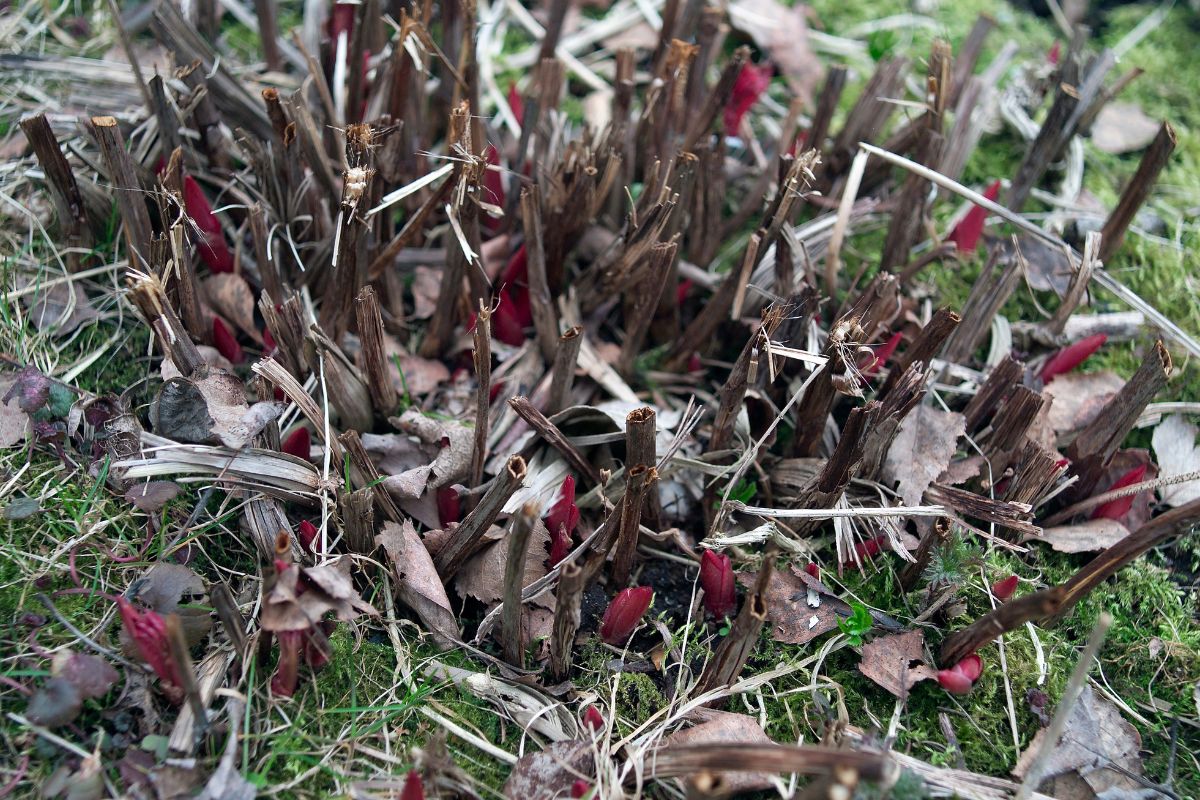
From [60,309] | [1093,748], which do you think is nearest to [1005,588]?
[1093,748]

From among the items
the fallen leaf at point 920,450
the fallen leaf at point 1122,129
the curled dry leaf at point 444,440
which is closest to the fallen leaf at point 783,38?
the fallen leaf at point 1122,129

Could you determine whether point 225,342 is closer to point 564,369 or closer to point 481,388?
point 481,388

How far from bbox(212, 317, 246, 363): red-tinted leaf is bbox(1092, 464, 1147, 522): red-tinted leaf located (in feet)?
8.06

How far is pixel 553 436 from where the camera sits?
237cm

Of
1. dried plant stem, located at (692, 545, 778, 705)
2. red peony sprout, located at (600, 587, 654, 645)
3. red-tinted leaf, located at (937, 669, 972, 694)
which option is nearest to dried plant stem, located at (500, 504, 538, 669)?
red peony sprout, located at (600, 587, 654, 645)

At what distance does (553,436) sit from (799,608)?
0.78 m

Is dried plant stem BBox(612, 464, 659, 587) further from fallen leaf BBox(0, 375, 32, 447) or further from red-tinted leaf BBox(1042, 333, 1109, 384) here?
fallen leaf BBox(0, 375, 32, 447)

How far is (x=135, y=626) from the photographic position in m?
1.82

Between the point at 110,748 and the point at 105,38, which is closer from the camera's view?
the point at 110,748

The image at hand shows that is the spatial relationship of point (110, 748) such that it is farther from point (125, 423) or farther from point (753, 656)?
point (753, 656)

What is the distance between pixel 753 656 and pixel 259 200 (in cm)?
188

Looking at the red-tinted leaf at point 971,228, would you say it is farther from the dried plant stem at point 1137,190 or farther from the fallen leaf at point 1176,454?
the fallen leaf at point 1176,454

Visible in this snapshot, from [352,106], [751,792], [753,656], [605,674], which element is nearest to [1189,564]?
[753,656]

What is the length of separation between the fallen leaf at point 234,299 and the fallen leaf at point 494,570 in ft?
3.08
